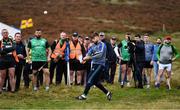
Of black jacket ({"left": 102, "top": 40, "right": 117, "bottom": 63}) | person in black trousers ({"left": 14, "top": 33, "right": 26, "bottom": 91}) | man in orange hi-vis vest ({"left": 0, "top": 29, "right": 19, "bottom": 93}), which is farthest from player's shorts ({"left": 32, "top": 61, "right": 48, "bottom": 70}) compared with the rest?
black jacket ({"left": 102, "top": 40, "right": 117, "bottom": 63})

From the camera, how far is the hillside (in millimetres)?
61500

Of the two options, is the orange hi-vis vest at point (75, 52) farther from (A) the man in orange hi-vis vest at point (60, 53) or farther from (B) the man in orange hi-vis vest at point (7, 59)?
(B) the man in orange hi-vis vest at point (7, 59)

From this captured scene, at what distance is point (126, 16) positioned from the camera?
6750cm

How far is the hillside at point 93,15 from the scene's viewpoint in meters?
61.5

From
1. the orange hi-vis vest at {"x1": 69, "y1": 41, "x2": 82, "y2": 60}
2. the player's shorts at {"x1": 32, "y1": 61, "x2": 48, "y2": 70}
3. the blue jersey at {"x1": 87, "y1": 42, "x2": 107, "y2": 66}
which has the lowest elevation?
the player's shorts at {"x1": 32, "y1": 61, "x2": 48, "y2": 70}

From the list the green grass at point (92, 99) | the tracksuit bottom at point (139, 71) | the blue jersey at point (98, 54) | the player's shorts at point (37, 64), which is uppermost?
the blue jersey at point (98, 54)

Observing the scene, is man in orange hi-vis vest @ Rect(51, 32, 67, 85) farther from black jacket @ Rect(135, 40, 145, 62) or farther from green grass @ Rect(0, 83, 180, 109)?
black jacket @ Rect(135, 40, 145, 62)

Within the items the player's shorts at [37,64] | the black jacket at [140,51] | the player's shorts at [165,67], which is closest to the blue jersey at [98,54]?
the player's shorts at [37,64]

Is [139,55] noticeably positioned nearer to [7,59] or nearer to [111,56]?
[111,56]

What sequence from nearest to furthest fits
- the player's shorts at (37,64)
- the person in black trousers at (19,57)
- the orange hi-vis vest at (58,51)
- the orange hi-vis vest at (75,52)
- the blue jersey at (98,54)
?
1. the blue jersey at (98,54)
2. the player's shorts at (37,64)
3. the person in black trousers at (19,57)
4. the orange hi-vis vest at (58,51)
5. the orange hi-vis vest at (75,52)

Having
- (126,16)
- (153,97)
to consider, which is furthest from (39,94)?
(126,16)

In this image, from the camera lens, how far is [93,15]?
66.8 m

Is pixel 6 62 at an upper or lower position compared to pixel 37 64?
→ upper

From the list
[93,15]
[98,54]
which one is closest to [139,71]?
[98,54]
